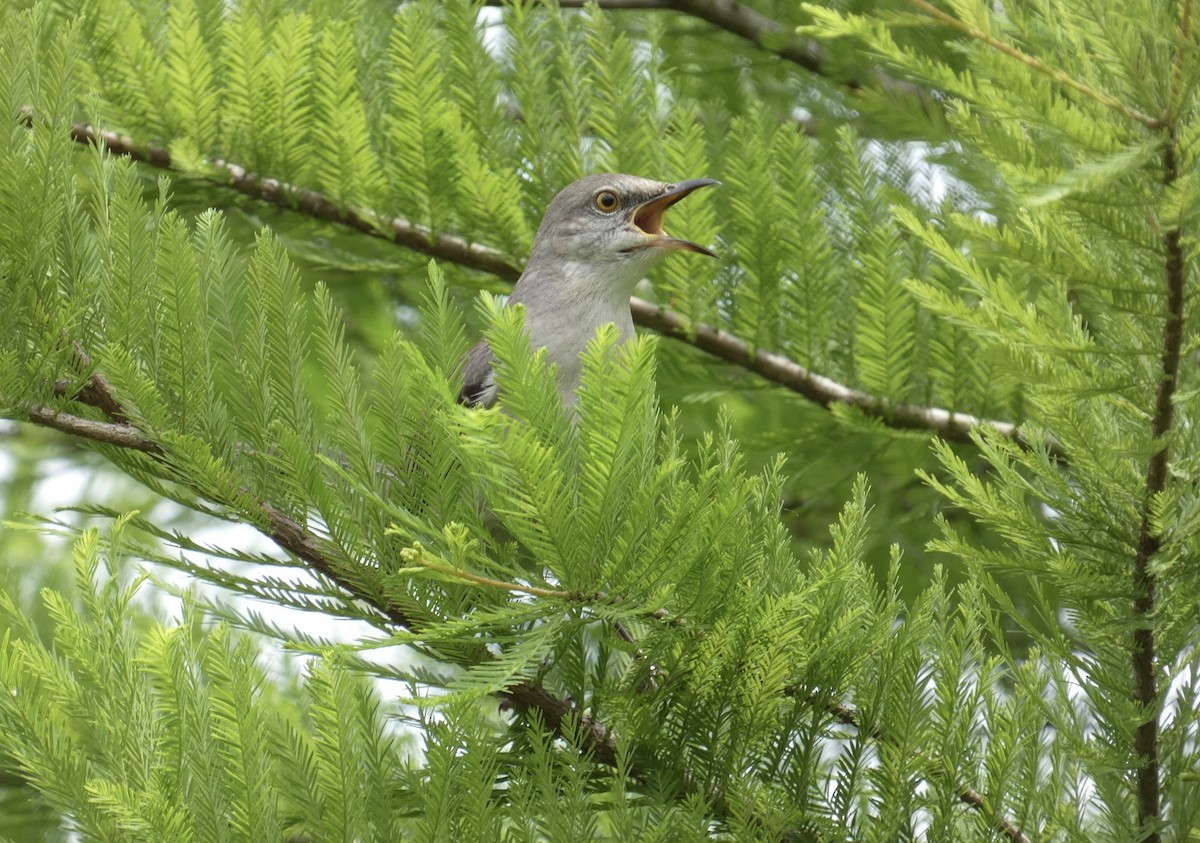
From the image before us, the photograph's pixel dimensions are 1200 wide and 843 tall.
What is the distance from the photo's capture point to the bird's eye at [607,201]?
5051 millimetres

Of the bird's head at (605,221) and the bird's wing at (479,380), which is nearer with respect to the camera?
the bird's wing at (479,380)

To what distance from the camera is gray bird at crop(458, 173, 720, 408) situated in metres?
4.93

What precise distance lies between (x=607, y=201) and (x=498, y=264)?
1.62 feet

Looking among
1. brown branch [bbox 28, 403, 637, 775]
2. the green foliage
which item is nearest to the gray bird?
the green foliage

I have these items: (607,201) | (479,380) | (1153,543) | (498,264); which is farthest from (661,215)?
(1153,543)

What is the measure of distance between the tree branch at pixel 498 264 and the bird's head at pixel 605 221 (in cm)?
24

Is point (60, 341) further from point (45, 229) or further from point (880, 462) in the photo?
point (880, 462)

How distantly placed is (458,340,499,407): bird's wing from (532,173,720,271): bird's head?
447 mm

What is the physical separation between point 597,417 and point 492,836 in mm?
918

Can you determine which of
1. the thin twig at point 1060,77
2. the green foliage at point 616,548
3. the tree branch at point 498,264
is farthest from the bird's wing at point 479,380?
the thin twig at point 1060,77

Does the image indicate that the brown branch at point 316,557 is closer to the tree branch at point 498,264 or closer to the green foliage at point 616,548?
the green foliage at point 616,548

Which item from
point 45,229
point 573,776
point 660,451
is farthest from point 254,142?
point 573,776

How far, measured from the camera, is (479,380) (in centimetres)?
488

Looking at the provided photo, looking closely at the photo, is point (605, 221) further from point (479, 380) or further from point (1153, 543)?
point (1153, 543)
